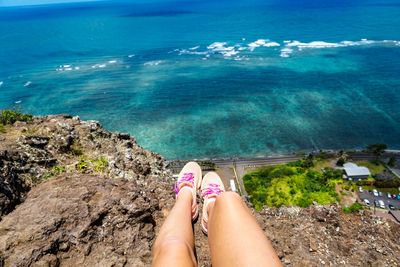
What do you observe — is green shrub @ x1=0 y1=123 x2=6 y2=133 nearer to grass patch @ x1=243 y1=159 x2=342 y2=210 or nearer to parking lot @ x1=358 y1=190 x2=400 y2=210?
grass patch @ x1=243 y1=159 x2=342 y2=210

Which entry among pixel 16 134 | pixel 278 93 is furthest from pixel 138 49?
pixel 16 134

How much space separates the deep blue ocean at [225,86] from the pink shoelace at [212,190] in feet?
122

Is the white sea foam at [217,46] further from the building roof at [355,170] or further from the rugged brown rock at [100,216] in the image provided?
the rugged brown rock at [100,216]

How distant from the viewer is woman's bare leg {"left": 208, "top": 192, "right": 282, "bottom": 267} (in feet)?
12.1

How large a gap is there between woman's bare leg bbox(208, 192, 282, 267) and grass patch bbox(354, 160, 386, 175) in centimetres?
4159

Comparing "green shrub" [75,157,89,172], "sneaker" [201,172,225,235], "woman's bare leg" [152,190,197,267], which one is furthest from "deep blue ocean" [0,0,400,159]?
"woman's bare leg" [152,190,197,267]

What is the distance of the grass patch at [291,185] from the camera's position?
105 ft

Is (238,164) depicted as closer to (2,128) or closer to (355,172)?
(355,172)

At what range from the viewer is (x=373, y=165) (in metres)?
40.1

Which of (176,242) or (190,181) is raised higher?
(176,242)

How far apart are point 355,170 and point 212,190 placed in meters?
37.6

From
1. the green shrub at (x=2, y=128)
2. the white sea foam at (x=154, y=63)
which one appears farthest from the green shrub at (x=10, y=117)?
the white sea foam at (x=154, y=63)

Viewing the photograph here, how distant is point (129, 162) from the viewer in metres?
8.83

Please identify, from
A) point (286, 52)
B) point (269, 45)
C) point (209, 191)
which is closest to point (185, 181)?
point (209, 191)
